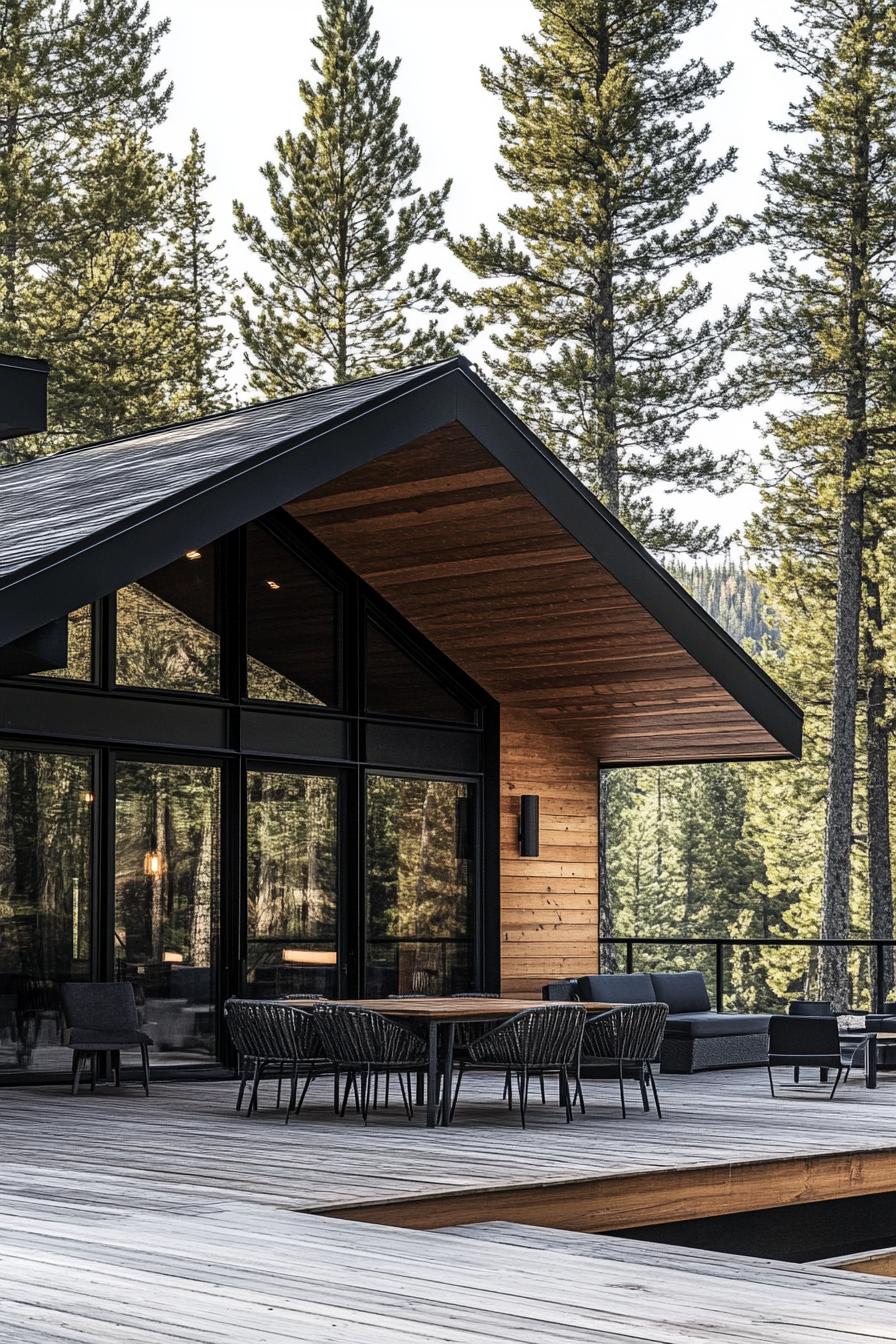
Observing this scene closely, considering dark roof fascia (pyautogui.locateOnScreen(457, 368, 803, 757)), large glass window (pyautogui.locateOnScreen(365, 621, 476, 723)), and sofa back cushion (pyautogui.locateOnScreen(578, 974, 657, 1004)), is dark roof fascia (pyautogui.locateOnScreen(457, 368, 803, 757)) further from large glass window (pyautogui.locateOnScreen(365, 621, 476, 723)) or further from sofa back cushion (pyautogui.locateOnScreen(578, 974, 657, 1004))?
large glass window (pyautogui.locateOnScreen(365, 621, 476, 723))

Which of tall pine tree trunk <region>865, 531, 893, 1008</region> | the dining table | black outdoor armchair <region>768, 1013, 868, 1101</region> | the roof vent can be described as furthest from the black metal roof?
tall pine tree trunk <region>865, 531, 893, 1008</region>

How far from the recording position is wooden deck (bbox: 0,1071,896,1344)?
411cm

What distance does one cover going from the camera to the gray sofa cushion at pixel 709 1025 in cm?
1204

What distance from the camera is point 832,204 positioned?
2300 cm

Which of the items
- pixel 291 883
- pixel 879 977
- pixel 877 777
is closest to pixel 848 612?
pixel 877 777

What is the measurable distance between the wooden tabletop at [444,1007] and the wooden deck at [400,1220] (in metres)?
0.55

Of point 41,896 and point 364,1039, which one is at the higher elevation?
point 41,896

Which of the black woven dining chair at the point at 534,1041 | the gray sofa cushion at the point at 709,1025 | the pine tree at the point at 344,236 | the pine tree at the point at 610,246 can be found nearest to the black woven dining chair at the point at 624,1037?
the black woven dining chair at the point at 534,1041

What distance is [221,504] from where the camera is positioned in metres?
8.37

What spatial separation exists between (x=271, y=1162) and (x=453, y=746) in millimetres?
6003

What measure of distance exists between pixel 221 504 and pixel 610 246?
16.4m

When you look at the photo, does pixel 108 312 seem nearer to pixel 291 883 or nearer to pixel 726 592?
pixel 291 883

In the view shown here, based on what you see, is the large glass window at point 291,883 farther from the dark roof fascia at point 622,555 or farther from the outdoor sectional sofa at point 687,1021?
the dark roof fascia at point 622,555

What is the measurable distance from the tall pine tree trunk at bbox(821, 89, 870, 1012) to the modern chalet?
27.3 ft
